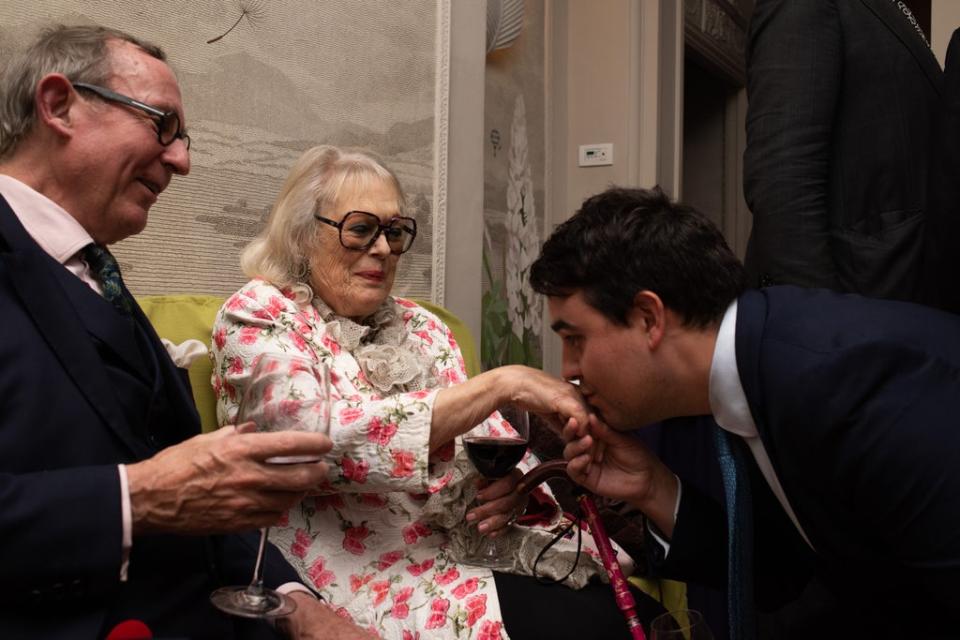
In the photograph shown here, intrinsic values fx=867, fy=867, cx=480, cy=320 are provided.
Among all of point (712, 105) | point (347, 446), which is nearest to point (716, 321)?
point (347, 446)

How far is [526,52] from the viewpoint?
4234 mm

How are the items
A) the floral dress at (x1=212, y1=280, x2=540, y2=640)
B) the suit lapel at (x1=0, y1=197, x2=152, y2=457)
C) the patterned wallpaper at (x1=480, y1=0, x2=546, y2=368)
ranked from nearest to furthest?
the suit lapel at (x1=0, y1=197, x2=152, y2=457), the floral dress at (x1=212, y1=280, x2=540, y2=640), the patterned wallpaper at (x1=480, y1=0, x2=546, y2=368)

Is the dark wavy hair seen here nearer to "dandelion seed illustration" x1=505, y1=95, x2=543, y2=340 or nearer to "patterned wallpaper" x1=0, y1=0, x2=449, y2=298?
"patterned wallpaper" x1=0, y1=0, x2=449, y2=298

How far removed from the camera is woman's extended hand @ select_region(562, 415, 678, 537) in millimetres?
1655

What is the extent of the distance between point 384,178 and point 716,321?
0.96m

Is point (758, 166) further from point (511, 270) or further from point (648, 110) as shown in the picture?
point (648, 110)

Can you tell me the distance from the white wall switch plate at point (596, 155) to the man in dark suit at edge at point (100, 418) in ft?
11.1

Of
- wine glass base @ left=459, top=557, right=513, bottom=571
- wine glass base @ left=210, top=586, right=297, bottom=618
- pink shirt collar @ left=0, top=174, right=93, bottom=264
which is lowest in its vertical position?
wine glass base @ left=459, top=557, right=513, bottom=571

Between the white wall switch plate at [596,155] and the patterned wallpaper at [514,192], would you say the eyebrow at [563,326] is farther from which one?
the white wall switch plate at [596,155]

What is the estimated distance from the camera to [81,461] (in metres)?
1.13

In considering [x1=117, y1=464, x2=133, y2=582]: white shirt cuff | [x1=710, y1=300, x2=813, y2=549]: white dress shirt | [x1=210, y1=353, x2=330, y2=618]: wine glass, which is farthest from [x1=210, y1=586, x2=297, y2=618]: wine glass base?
[x1=710, y1=300, x2=813, y2=549]: white dress shirt

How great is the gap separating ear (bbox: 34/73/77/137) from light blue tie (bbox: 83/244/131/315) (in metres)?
0.18

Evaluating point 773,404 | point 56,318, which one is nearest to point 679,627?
point 773,404

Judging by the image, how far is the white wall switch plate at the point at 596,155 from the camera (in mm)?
4605
